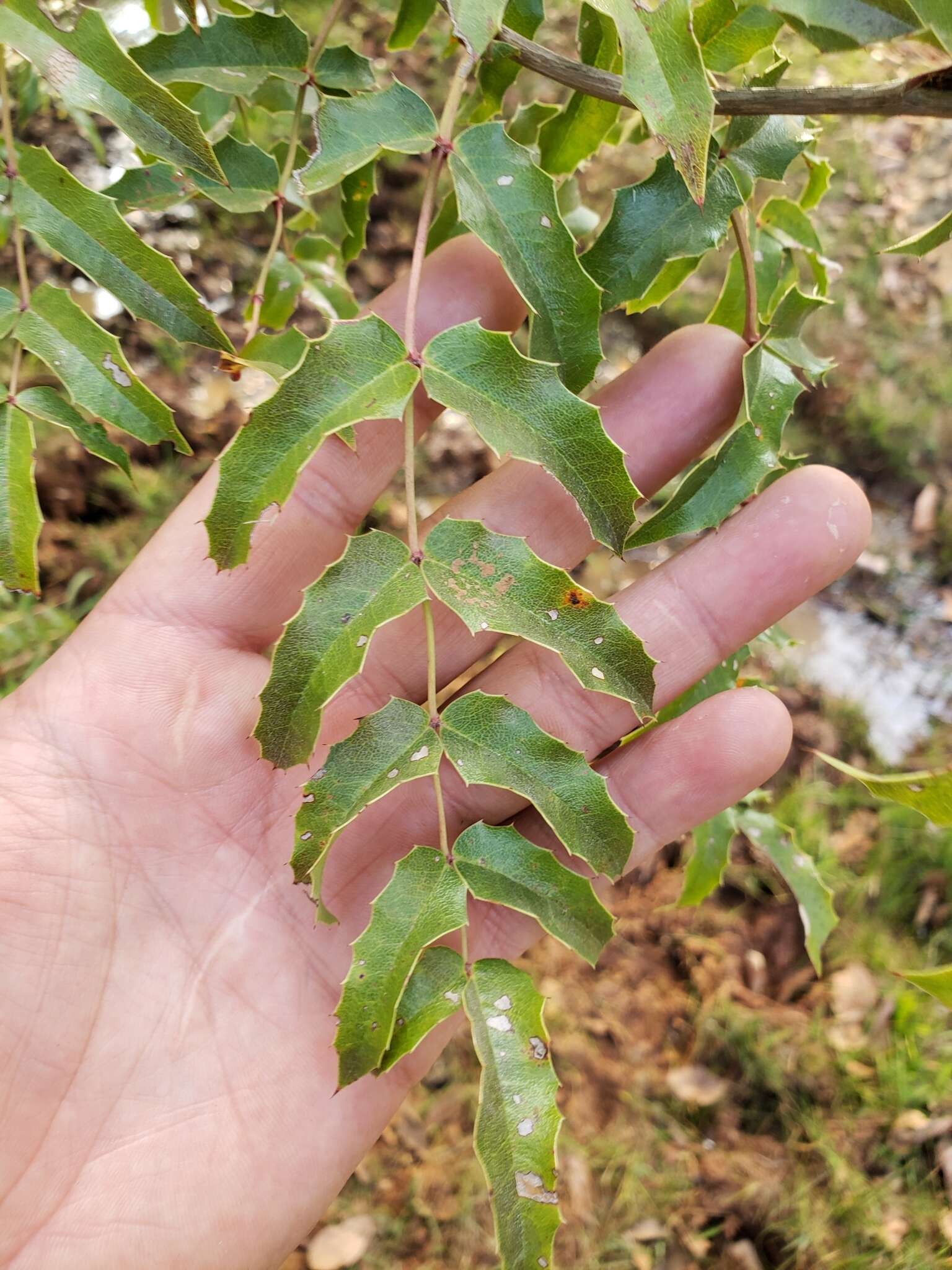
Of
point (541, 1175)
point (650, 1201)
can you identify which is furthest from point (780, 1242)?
point (541, 1175)

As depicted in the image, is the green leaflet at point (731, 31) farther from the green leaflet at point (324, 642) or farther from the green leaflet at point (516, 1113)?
the green leaflet at point (516, 1113)

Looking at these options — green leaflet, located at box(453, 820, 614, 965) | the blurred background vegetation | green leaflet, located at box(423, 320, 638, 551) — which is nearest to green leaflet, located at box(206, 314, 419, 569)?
green leaflet, located at box(423, 320, 638, 551)

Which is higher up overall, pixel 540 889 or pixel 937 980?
pixel 937 980

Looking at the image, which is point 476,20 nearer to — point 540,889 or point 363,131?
point 363,131

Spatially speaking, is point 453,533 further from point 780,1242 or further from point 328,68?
point 780,1242

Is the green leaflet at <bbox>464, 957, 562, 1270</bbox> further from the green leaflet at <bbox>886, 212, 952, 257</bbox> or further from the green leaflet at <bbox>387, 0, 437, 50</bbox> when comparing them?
the green leaflet at <bbox>387, 0, 437, 50</bbox>

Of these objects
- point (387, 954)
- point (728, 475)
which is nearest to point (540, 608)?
A: point (728, 475)
